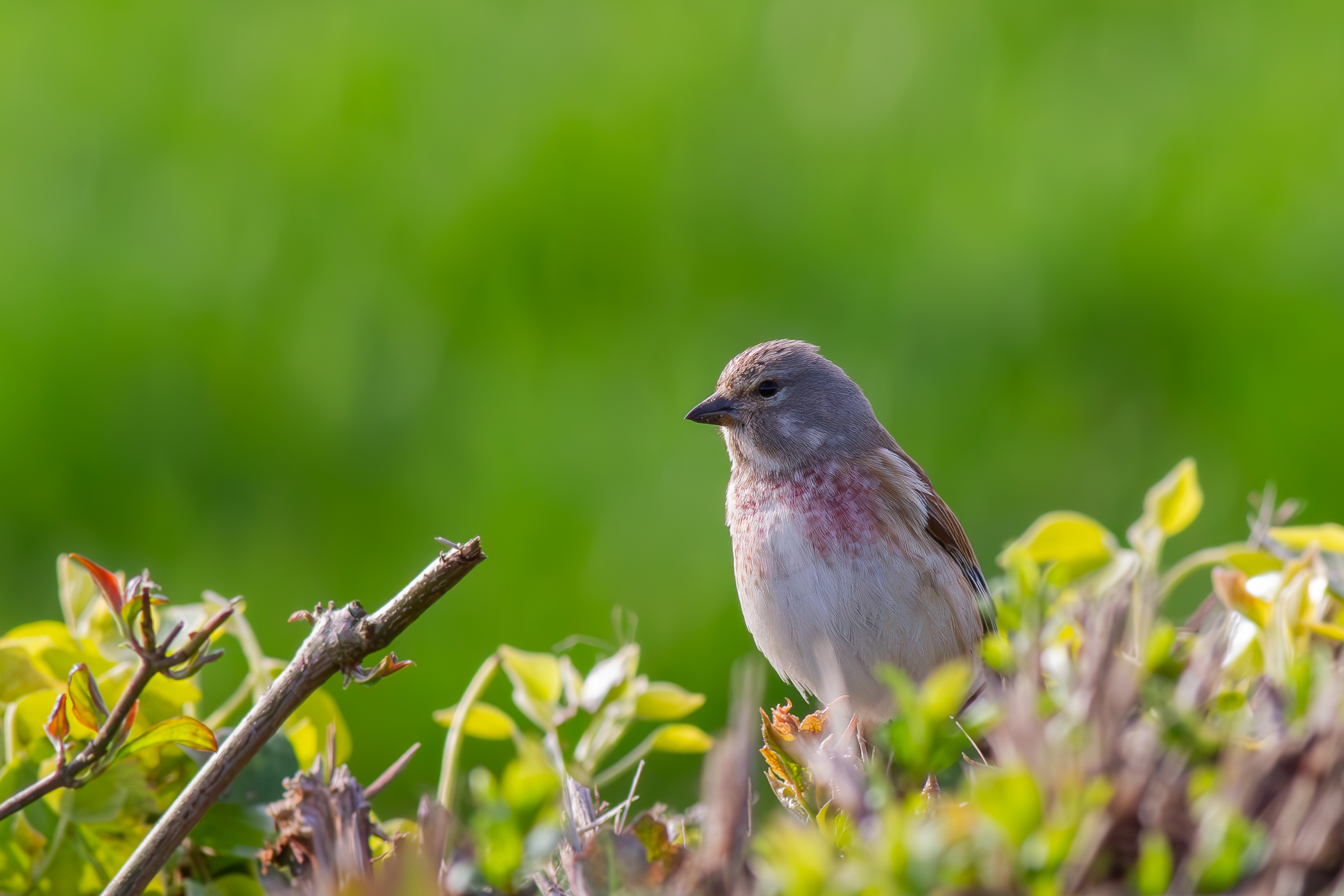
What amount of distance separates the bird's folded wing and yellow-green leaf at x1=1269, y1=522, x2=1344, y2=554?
3.85 feet

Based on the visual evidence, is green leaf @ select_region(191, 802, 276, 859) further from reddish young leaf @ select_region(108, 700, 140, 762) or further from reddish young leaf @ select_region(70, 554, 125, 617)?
reddish young leaf @ select_region(70, 554, 125, 617)

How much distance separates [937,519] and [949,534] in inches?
2.2

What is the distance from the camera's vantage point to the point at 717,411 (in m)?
2.81

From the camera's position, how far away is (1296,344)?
4.24m

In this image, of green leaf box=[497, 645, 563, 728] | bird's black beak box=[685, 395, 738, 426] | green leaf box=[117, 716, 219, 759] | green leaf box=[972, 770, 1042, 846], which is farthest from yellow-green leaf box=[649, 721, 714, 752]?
bird's black beak box=[685, 395, 738, 426]

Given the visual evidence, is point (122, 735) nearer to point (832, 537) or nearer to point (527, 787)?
point (527, 787)

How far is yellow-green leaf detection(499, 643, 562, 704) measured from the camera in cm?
→ 160

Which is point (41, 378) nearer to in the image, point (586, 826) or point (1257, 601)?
point (586, 826)

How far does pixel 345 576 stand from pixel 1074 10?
11.3 feet

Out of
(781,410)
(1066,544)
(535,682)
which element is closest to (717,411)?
(781,410)

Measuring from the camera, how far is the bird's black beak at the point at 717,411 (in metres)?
2.79

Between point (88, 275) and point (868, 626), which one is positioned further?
point (88, 275)

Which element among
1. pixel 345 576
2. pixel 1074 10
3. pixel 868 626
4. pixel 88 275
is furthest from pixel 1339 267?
pixel 88 275

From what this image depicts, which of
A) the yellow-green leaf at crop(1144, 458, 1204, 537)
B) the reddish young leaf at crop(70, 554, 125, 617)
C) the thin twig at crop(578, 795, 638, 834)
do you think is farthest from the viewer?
the yellow-green leaf at crop(1144, 458, 1204, 537)
